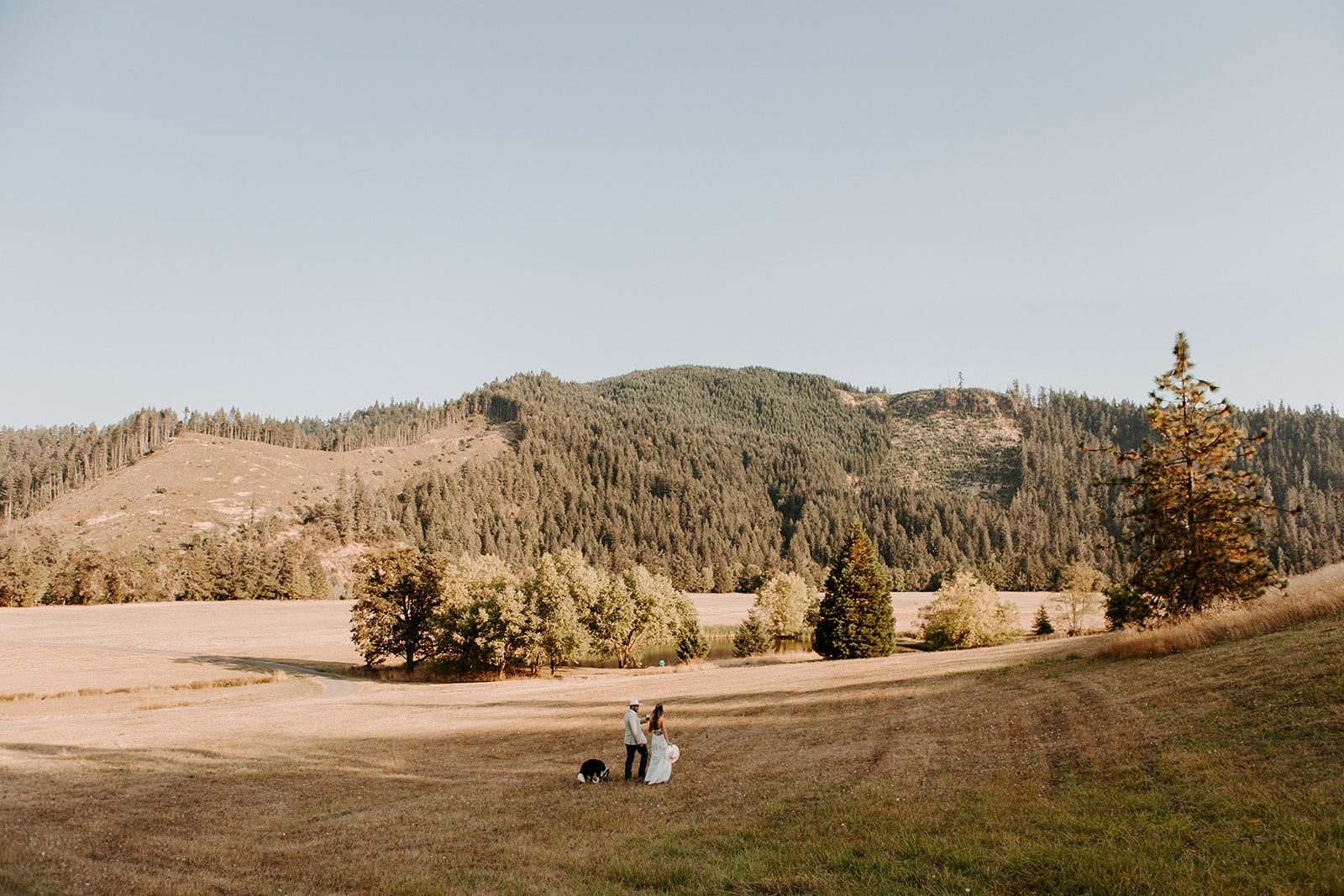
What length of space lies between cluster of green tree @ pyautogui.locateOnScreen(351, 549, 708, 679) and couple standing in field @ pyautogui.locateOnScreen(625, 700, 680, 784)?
131 ft

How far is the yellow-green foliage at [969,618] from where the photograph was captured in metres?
69.9

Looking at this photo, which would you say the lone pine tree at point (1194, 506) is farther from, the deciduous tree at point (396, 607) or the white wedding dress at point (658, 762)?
the deciduous tree at point (396, 607)

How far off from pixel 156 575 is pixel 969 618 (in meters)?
126

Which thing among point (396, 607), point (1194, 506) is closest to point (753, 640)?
point (396, 607)

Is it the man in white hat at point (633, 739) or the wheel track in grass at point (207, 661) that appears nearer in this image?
the man in white hat at point (633, 739)

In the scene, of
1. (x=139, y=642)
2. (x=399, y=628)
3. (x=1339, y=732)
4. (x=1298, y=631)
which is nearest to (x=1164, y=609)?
(x=1298, y=631)

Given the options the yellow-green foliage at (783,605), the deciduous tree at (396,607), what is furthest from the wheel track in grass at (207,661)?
the yellow-green foliage at (783,605)

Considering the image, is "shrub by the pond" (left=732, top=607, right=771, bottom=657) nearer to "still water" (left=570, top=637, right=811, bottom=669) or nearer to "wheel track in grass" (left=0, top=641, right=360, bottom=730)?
"still water" (left=570, top=637, right=811, bottom=669)

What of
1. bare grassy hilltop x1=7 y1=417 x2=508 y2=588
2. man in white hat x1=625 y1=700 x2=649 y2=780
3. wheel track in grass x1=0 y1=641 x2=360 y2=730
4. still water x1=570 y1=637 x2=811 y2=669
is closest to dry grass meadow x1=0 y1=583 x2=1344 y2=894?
man in white hat x1=625 y1=700 x2=649 y2=780

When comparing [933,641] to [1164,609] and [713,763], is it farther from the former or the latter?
[713,763]

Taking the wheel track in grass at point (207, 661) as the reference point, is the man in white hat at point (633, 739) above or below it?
above

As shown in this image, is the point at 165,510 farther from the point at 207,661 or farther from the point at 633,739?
the point at 633,739

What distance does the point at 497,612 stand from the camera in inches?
2229

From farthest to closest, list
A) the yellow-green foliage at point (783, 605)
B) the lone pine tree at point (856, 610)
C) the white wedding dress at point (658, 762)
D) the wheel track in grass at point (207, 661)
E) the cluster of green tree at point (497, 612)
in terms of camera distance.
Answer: the yellow-green foliage at point (783, 605), the lone pine tree at point (856, 610), the cluster of green tree at point (497, 612), the wheel track in grass at point (207, 661), the white wedding dress at point (658, 762)
